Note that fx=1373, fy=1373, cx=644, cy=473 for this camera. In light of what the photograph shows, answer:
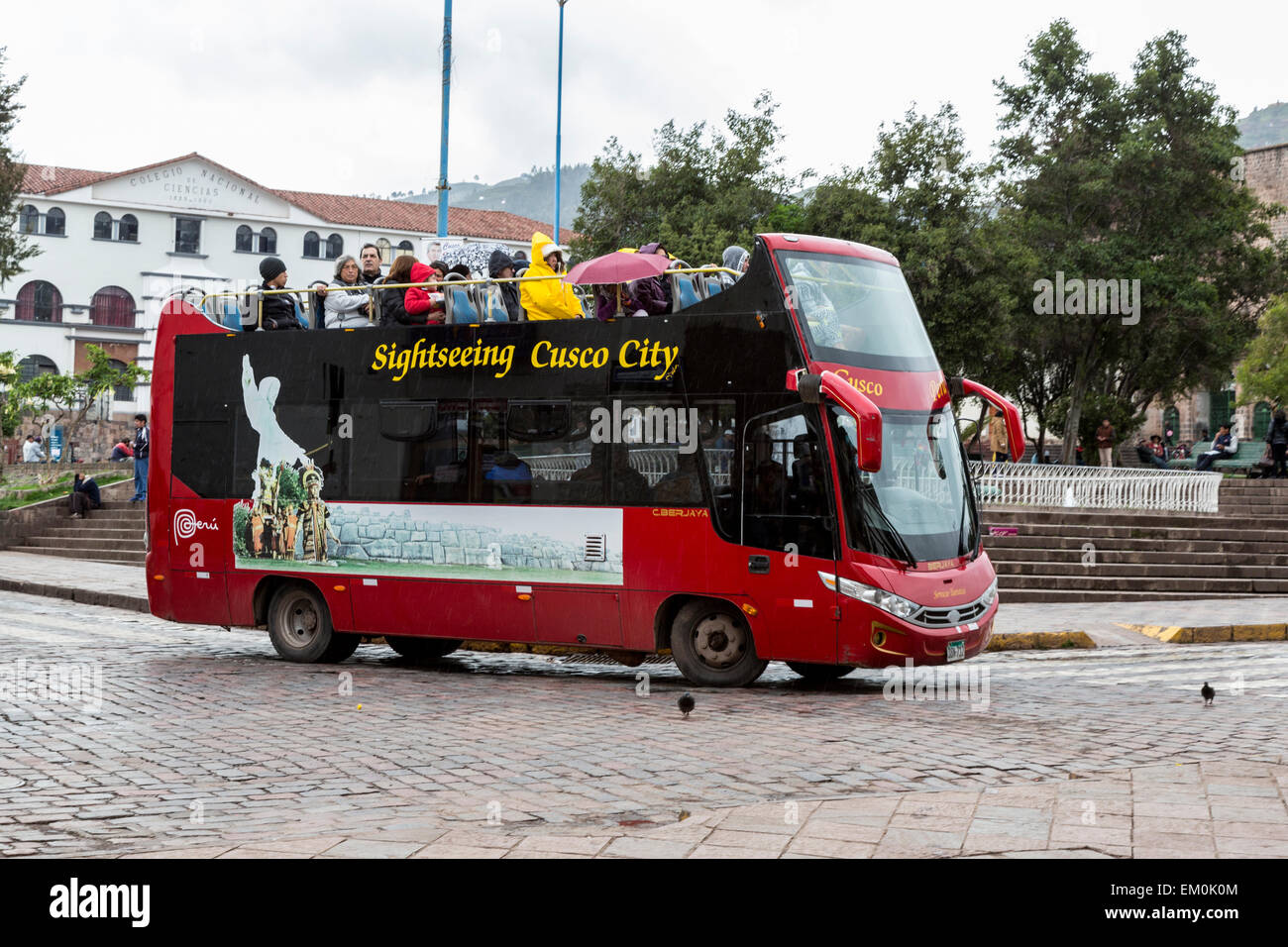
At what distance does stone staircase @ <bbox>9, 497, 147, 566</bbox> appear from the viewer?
1155 inches

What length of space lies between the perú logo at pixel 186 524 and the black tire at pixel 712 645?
5.38 meters

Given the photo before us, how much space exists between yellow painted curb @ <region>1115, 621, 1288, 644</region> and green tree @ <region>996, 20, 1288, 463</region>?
72.2 feet

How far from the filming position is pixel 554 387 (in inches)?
483

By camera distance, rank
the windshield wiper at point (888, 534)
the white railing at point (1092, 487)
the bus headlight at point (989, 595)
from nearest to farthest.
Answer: the windshield wiper at point (888, 534) < the bus headlight at point (989, 595) < the white railing at point (1092, 487)

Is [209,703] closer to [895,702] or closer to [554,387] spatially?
[554,387]

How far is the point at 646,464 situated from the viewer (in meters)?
11.9

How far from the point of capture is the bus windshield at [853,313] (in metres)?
11.3

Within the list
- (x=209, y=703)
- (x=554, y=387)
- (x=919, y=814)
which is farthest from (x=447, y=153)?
(x=919, y=814)

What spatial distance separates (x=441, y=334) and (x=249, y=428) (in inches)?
95.6

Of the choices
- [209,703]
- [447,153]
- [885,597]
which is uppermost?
[447,153]

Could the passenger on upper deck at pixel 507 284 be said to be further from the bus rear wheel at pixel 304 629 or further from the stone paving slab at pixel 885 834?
the stone paving slab at pixel 885 834

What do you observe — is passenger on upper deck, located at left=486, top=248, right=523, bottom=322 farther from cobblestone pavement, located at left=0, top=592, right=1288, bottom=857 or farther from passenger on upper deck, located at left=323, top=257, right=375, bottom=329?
cobblestone pavement, located at left=0, top=592, right=1288, bottom=857

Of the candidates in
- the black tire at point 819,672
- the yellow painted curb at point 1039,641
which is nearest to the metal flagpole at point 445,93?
the yellow painted curb at point 1039,641

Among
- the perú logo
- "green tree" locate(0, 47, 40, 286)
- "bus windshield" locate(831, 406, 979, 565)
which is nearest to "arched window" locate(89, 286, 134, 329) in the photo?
"green tree" locate(0, 47, 40, 286)
